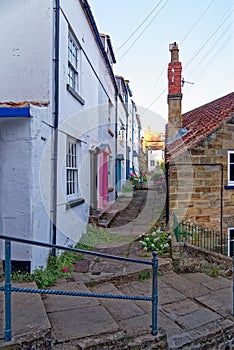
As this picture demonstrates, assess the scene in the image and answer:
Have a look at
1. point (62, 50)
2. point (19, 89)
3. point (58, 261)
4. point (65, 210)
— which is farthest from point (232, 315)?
point (62, 50)

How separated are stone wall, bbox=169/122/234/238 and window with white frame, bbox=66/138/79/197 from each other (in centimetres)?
277

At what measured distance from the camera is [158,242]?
287 inches

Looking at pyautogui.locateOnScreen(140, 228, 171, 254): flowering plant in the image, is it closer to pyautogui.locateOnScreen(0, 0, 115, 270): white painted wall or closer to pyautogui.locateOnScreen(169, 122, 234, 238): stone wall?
pyautogui.locateOnScreen(169, 122, 234, 238): stone wall

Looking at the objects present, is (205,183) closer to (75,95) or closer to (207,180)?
(207,180)

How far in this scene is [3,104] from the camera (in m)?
4.62

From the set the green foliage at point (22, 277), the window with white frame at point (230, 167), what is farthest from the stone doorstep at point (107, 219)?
the green foliage at point (22, 277)

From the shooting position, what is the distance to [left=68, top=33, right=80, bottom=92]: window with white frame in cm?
683

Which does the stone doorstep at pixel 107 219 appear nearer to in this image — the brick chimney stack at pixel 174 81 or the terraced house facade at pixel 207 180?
the terraced house facade at pixel 207 180

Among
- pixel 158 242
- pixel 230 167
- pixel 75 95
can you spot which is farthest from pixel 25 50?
pixel 230 167

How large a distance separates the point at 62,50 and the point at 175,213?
5.24 m

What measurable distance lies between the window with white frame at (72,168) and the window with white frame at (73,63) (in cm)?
→ 140

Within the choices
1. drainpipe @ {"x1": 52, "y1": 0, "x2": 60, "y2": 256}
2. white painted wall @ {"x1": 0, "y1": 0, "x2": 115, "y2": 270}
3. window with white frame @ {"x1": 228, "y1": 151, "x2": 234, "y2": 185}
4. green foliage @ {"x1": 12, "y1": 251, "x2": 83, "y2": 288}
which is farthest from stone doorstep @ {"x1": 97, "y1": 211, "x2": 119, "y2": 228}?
window with white frame @ {"x1": 228, "y1": 151, "x2": 234, "y2": 185}

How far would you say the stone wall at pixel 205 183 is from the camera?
838cm

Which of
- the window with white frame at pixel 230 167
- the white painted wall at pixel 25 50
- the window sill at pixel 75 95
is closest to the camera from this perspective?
the white painted wall at pixel 25 50
